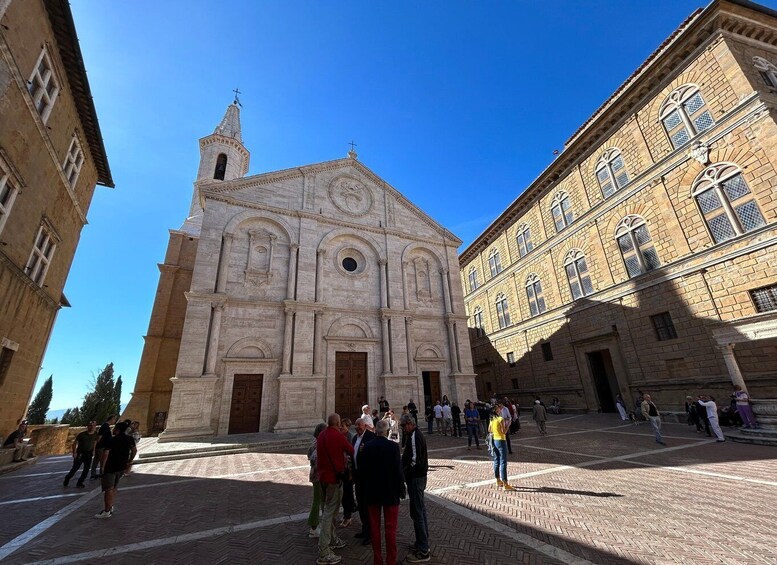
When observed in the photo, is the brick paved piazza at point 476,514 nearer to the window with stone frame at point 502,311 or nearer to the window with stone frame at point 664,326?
the window with stone frame at point 664,326

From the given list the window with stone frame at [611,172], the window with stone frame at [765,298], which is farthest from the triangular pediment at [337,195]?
the window with stone frame at [765,298]

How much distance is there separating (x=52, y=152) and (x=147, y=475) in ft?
41.6

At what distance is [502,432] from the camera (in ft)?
23.1

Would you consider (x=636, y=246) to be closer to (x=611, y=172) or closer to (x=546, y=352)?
(x=611, y=172)

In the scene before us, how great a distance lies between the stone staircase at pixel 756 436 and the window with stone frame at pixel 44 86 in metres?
26.6

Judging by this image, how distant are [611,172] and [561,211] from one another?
4.51 m

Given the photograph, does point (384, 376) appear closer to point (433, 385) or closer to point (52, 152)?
point (433, 385)

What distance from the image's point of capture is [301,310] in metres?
18.1

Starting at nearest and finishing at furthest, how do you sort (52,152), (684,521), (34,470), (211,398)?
(684,521) → (34,470) → (52,152) → (211,398)

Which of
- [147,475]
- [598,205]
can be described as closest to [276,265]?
[147,475]

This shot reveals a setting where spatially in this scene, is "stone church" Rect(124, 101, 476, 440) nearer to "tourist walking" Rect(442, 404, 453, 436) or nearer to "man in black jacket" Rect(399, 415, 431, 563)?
"tourist walking" Rect(442, 404, 453, 436)

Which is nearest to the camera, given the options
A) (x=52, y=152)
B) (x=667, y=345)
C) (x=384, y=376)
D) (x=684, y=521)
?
(x=684, y=521)

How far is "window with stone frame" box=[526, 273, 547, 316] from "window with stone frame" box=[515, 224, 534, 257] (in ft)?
8.31

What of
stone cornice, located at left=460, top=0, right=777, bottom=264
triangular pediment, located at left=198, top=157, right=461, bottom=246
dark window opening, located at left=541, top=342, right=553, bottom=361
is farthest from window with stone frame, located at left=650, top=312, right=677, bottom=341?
triangular pediment, located at left=198, top=157, right=461, bottom=246
